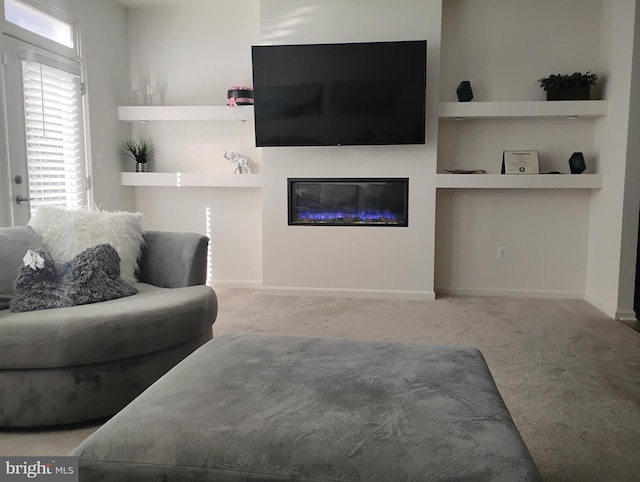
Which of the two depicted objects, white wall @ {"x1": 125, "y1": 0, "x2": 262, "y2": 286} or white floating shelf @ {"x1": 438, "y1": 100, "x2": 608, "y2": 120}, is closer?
white floating shelf @ {"x1": 438, "y1": 100, "x2": 608, "y2": 120}

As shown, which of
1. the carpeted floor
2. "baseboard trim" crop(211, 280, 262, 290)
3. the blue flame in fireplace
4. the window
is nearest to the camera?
the carpeted floor

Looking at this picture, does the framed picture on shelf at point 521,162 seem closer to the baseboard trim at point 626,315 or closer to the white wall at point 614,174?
the white wall at point 614,174

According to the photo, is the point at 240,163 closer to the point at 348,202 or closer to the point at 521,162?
the point at 348,202

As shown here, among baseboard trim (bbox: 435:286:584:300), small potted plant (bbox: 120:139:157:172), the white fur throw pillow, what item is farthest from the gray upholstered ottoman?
small potted plant (bbox: 120:139:157:172)

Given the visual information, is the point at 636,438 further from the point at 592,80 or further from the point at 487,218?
the point at 592,80

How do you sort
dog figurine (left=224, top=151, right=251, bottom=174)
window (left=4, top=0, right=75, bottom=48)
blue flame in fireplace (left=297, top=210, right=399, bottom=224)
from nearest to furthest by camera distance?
window (left=4, top=0, right=75, bottom=48), blue flame in fireplace (left=297, top=210, right=399, bottom=224), dog figurine (left=224, top=151, right=251, bottom=174)

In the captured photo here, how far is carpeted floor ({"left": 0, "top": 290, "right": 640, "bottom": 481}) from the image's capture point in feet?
6.78

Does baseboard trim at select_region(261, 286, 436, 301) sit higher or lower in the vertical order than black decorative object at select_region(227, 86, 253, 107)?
lower

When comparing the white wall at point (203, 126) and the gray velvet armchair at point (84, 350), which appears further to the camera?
the white wall at point (203, 126)

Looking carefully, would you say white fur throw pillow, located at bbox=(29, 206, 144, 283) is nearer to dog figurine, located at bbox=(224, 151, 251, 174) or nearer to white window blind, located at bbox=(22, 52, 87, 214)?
white window blind, located at bbox=(22, 52, 87, 214)

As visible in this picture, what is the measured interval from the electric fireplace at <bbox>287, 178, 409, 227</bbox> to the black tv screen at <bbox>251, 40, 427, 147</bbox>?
392 mm

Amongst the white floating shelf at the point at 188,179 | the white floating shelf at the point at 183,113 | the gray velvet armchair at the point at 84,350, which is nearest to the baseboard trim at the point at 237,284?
the white floating shelf at the point at 188,179

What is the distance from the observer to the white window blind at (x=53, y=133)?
3.81 m

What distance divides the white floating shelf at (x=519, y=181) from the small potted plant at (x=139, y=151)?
9.09ft
